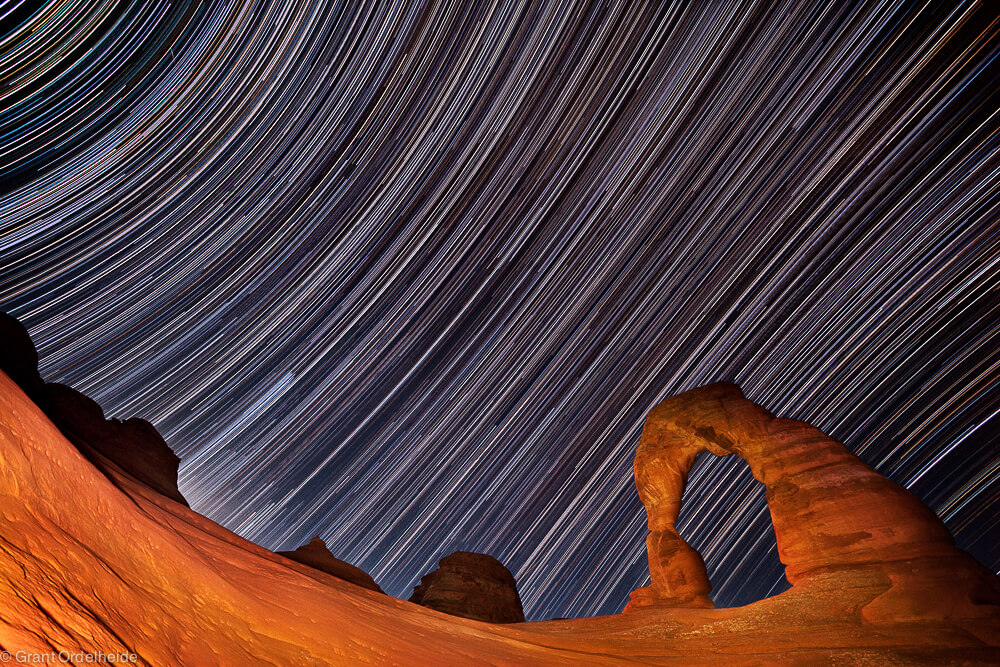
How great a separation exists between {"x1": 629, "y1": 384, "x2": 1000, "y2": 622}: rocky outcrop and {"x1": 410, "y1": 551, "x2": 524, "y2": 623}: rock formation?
13.2m

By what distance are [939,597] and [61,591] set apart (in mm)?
10276

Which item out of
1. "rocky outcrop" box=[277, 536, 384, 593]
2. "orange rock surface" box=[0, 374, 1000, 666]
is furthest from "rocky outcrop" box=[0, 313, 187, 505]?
"orange rock surface" box=[0, 374, 1000, 666]

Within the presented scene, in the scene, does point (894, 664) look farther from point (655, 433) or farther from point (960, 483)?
point (960, 483)

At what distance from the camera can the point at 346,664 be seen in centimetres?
414

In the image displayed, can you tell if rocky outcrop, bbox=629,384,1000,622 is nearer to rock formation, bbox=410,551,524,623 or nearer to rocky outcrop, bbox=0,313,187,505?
rocky outcrop, bbox=0,313,187,505

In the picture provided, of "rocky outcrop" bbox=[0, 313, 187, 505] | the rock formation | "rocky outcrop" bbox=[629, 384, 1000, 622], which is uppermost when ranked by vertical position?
"rocky outcrop" bbox=[629, 384, 1000, 622]

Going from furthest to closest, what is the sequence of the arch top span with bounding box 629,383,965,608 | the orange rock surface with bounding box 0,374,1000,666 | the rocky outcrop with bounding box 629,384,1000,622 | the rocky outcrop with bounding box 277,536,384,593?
the rocky outcrop with bounding box 277,536,384,593 → the arch top span with bounding box 629,383,965,608 → the rocky outcrop with bounding box 629,384,1000,622 → the orange rock surface with bounding box 0,374,1000,666

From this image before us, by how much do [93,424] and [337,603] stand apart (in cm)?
1441

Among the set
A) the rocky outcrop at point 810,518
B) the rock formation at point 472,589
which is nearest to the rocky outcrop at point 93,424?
the rock formation at point 472,589

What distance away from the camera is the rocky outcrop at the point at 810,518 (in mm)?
7184

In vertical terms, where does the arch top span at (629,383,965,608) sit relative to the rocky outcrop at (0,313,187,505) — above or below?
above

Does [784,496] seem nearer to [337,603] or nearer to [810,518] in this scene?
[810,518]

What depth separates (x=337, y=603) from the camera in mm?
5949

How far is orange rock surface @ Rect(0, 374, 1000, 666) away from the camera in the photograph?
3.12m
